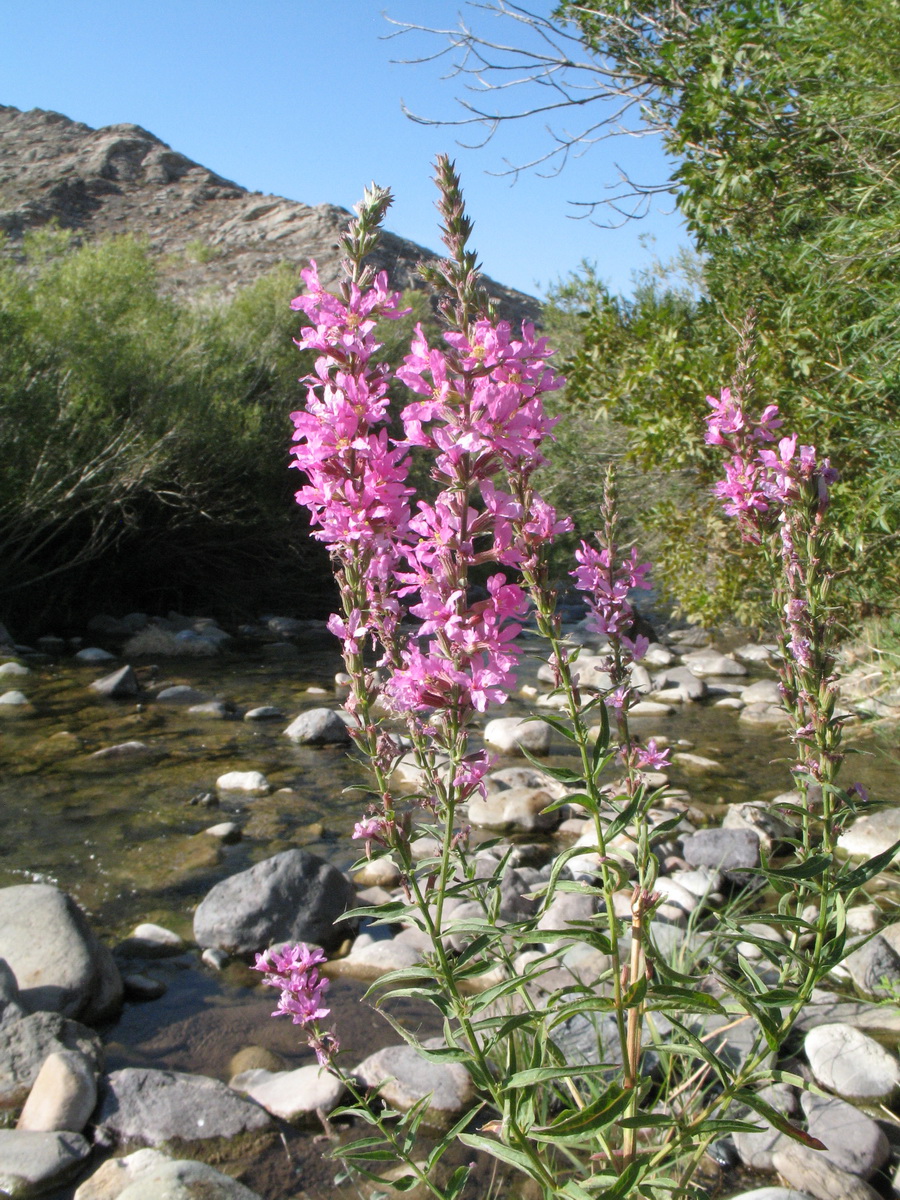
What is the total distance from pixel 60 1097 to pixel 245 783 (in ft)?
12.9

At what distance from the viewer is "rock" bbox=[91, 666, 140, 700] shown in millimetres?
9609

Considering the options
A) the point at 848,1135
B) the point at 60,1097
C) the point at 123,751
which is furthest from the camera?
the point at 123,751

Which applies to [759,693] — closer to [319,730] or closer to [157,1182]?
[319,730]

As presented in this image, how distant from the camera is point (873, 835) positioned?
5.47m

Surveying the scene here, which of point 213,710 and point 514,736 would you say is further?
point 213,710

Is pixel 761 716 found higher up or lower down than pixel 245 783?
higher up

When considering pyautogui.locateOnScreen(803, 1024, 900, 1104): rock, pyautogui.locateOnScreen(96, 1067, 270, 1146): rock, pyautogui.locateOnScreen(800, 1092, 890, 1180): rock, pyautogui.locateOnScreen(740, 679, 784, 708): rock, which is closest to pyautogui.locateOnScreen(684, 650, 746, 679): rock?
pyautogui.locateOnScreen(740, 679, 784, 708): rock

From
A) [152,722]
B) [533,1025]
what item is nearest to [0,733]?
[152,722]

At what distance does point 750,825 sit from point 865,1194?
3266 mm

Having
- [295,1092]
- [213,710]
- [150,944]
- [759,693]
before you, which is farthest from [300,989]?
[759,693]

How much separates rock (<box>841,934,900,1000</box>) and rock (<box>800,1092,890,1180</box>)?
954 mm

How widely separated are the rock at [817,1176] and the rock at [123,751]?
6058mm

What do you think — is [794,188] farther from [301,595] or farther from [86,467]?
[301,595]

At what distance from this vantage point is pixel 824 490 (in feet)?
7.09
